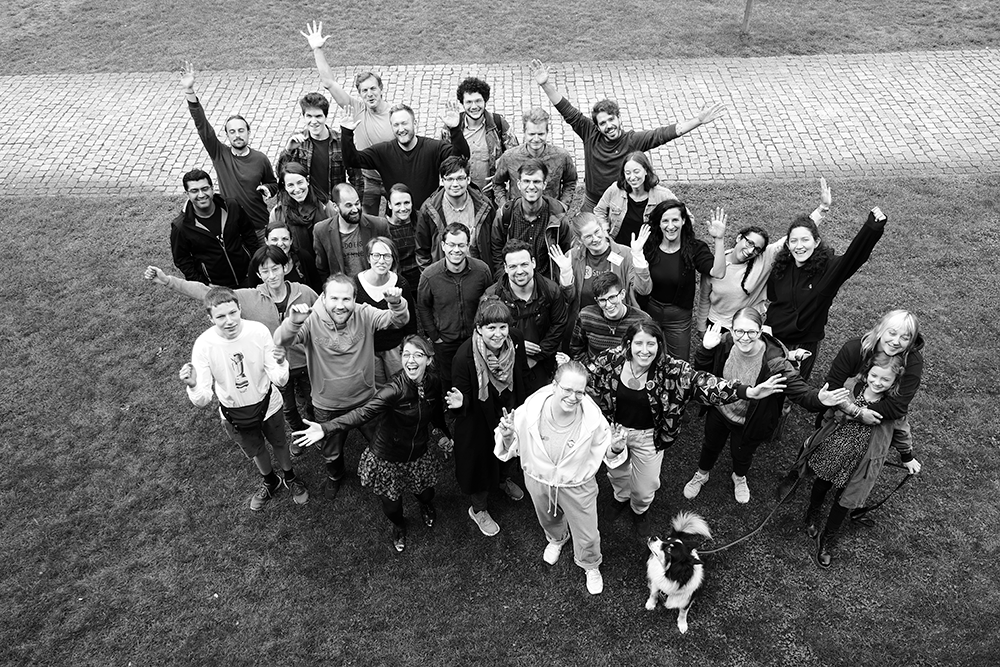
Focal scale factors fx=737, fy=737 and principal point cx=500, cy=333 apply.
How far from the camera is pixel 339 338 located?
6242 mm

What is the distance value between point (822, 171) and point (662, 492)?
7061mm

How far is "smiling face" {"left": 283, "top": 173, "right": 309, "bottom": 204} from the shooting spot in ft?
24.4

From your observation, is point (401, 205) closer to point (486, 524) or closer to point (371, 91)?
point (371, 91)

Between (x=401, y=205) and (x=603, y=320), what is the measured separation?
242 cm

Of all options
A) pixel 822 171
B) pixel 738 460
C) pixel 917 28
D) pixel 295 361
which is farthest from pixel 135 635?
pixel 917 28

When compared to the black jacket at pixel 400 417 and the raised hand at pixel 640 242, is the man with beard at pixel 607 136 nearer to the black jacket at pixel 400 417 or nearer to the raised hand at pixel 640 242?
the raised hand at pixel 640 242

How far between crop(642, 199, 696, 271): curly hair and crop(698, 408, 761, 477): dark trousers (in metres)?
1.44

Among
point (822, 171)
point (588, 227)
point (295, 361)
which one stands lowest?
point (822, 171)

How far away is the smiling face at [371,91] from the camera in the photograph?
8570 millimetres

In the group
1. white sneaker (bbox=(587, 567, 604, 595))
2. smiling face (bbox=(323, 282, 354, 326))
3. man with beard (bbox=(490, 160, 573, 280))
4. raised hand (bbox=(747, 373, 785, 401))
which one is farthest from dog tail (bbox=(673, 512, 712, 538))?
smiling face (bbox=(323, 282, 354, 326))

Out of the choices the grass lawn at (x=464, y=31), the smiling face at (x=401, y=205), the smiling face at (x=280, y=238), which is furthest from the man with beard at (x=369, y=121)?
the grass lawn at (x=464, y=31)

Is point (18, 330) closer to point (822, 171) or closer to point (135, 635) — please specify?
point (135, 635)

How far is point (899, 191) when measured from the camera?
10.9m

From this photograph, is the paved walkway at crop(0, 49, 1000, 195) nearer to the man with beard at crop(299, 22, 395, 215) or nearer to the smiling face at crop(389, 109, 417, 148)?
the man with beard at crop(299, 22, 395, 215)
